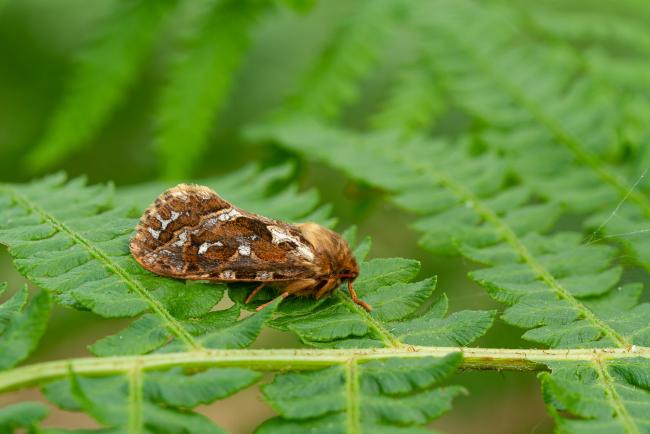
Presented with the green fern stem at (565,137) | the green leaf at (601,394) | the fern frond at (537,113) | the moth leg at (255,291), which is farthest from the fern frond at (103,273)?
the green fern stem at (565,137)

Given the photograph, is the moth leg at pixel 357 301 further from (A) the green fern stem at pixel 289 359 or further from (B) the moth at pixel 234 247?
(A) the green fern stem at pixel 289 359

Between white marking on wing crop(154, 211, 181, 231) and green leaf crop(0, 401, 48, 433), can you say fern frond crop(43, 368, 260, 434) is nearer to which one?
green leaf crop(0, 401, 48, 433)

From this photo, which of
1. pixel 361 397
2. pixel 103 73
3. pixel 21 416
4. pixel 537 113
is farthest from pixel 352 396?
pixel 103 73

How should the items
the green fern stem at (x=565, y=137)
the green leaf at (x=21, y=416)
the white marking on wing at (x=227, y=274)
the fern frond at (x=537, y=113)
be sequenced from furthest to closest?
1. the fern frond at (x=537, y=113)
2. the green fern stem at (x=565, y=137)
3. the white marking on wing at (x=227, y=274)
4. the green leaf at (x=21, y=416)

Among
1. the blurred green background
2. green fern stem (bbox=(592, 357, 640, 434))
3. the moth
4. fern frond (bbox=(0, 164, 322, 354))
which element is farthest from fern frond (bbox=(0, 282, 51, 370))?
the blurred green background

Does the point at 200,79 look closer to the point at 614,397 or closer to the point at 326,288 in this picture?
the point at 326,288

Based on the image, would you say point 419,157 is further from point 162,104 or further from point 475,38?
point 162,104

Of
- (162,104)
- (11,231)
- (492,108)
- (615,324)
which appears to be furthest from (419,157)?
(11,231)

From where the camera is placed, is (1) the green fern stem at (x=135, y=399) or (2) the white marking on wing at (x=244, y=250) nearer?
(1) the green fern stem at (x=135, y=399)
